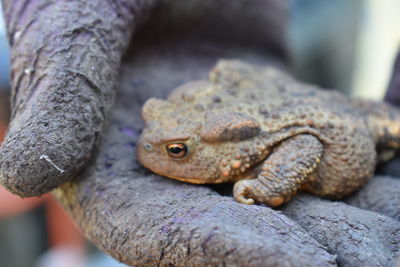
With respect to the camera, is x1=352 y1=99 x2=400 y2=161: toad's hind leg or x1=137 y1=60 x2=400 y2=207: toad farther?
x1=352 y1=99 x2=400 y2=161: toad's hind leg

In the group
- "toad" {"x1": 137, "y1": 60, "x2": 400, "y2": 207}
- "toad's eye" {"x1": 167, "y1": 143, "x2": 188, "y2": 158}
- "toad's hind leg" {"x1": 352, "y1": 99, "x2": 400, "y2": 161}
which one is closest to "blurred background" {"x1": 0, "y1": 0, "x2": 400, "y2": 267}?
"toad's hind leg" {"x1": 352, "y1": 99, "x2": 400, "y2": 161}

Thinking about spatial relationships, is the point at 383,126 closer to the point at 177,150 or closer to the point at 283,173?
the point at 283,173

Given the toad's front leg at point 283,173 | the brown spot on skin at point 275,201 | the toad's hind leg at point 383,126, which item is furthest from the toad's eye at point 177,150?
the toad's hind leg at point 383,126

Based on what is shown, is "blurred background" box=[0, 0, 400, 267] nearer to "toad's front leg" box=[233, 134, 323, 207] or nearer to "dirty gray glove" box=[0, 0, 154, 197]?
"toad's front leg" box=[233, 134, 323, 207]

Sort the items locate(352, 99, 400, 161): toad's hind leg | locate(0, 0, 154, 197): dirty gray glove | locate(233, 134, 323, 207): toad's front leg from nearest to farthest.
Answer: locate(0, 0, 154, 197): dirty gray glove < locate(233, 134, 323, 207): toad's front leg < locate(352, 99, 400, 161): toad's hind leg

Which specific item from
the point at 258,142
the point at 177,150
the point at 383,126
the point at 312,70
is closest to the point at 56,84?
the point at 177,150

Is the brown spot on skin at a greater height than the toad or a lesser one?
lesser

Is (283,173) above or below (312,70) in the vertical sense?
above
